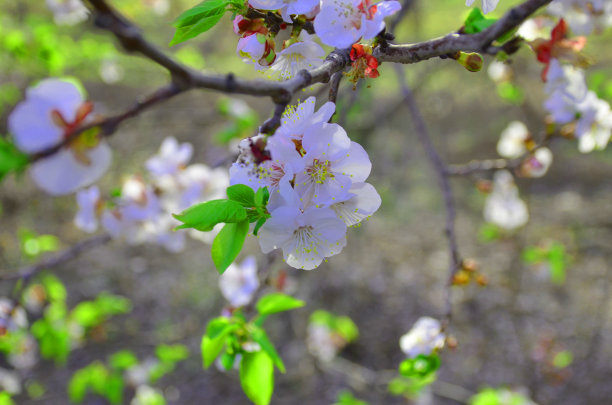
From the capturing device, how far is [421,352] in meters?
1.02

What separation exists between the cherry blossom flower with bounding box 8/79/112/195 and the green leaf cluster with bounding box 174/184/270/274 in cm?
11

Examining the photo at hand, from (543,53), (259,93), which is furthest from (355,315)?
(259,93)

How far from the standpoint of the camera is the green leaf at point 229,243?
552mm

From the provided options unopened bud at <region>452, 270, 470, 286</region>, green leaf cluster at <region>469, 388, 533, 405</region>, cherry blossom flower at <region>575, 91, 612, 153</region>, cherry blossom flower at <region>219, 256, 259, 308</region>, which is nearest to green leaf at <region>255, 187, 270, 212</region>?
unopened bud at <region>452, 270, 470, 286</region>

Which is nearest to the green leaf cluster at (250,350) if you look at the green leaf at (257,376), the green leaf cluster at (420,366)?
the green leaf at (257,376)

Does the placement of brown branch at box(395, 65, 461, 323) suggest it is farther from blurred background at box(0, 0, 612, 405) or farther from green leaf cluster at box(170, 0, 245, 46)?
green leaf cluster at box(170, 0, 245, 46)

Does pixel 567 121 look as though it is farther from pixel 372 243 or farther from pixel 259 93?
pixel 372 243

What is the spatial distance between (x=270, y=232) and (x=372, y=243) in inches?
164

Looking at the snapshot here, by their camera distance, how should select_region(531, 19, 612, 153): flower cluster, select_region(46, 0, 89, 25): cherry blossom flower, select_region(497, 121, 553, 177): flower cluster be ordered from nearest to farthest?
select_region(531, 19, 612, 153): flower cluster
select_region(497, 121, 553, 177): flower cluster
select_region(46, 0, 89, 25): cherry blossom flower

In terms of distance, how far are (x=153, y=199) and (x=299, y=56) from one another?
1136 mm

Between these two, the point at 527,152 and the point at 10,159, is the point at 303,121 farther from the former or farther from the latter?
the point at 527,152

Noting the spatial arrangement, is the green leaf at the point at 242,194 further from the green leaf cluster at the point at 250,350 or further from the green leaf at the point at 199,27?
the green leaf cluster at the point at 250,350

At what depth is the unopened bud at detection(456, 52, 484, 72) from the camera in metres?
0.58

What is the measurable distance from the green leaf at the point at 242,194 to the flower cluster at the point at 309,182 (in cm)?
3
